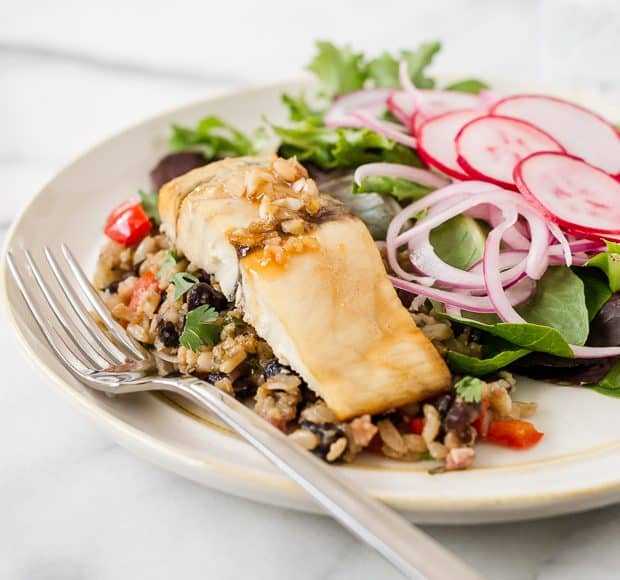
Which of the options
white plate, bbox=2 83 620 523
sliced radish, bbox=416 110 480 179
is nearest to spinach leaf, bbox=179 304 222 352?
white plate, bbox=2 83 620 523

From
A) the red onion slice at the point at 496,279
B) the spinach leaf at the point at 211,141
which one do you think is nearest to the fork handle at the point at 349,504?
the red onion slice at the point at 496,279

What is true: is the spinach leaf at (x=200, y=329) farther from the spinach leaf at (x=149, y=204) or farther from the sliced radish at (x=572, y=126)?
the sliced radish at (x=572, y=126)

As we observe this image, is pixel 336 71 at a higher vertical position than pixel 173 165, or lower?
higher

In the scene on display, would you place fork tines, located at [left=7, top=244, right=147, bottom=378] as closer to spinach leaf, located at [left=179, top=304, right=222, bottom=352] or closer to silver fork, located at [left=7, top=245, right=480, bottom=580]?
silver fork, located at [left=7, top=245, right=480, bottom=580]

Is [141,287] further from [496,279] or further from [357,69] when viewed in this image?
[357,69]

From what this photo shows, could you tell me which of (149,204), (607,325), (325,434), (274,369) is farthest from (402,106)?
(325,434)

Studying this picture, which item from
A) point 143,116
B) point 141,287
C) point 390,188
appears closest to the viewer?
point 141,287
